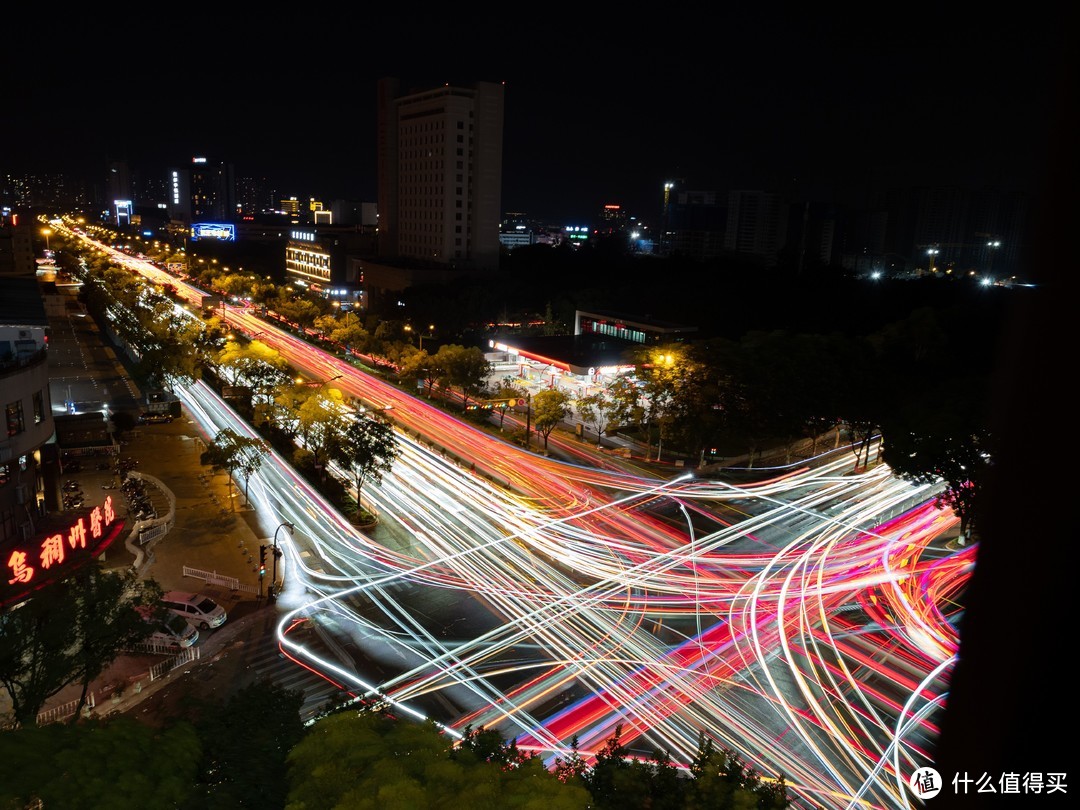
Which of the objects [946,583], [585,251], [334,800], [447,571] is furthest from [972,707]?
[585,251]

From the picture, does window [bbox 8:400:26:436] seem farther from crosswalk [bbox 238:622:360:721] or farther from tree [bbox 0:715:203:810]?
tree [bbox 0:715:203:810]

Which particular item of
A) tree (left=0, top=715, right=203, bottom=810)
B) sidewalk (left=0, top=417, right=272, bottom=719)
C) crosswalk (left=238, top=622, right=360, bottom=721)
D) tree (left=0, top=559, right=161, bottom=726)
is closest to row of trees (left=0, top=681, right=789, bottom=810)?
tree (left=0, top=715, right=203, bottom=810)

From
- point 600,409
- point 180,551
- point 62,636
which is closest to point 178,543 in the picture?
point 180,551

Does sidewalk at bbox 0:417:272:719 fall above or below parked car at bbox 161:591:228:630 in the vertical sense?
below

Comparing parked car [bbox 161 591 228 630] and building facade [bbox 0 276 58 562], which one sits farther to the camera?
building facade [bbox 0 276 58 562]

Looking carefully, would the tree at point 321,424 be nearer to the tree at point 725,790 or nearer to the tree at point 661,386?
the tree at point 661,386

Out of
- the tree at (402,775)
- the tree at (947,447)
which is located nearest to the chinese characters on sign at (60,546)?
the tree at (402,775)

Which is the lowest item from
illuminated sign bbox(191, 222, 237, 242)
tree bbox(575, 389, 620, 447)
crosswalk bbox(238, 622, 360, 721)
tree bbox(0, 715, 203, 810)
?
crosswalk bbox(238, 622, 360, 721)

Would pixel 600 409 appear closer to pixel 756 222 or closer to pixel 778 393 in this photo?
pixel 778 393
